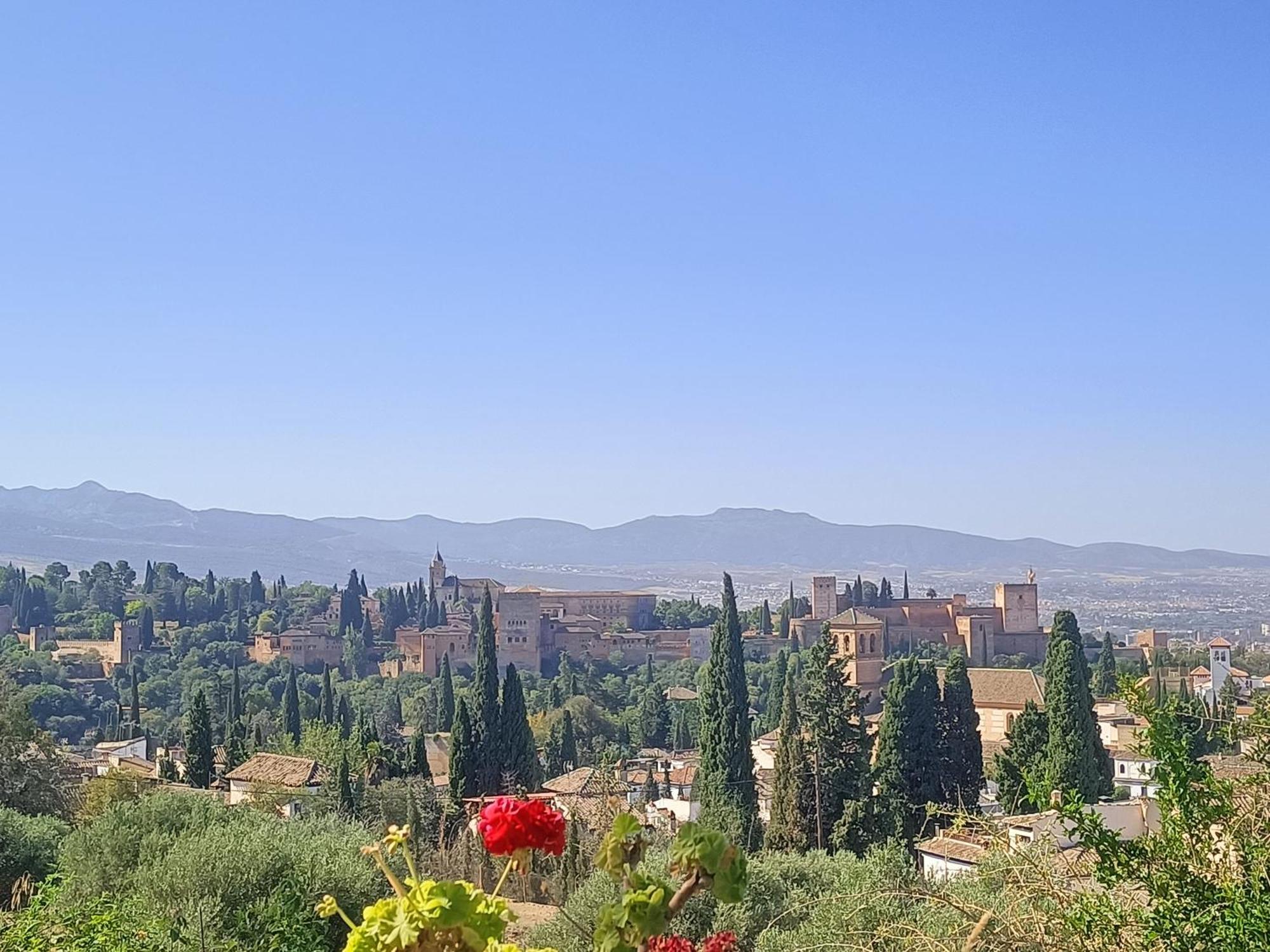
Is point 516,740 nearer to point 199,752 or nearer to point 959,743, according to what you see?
point 199,752

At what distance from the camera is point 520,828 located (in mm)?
2234

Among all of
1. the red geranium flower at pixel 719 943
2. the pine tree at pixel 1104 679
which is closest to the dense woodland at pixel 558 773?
the pine tree at pixel 1104 679

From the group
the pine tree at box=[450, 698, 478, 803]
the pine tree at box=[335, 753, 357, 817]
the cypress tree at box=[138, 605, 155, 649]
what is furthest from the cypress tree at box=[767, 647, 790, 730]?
the cypress tree at box=[138, 605, 155, 649]

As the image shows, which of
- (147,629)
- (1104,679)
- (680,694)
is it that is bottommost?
(680,694)

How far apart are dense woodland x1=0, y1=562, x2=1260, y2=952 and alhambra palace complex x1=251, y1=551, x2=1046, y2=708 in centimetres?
1421

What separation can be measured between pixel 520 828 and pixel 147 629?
6714 cm

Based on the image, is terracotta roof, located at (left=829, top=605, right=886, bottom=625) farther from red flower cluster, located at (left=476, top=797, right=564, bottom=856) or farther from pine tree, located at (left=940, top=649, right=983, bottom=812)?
red flower cluster, located at (left=476, top=797, right=564, bottom=856)

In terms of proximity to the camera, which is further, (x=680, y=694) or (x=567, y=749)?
(x=680, y=694)

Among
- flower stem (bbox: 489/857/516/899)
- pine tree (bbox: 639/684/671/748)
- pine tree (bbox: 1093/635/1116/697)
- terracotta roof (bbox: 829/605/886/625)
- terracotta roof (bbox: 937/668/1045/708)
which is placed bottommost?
pine tree (bbox: 639/684/671/748)

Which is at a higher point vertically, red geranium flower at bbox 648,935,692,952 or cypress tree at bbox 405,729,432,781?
red geranium flower at bbox 648,935,692,952

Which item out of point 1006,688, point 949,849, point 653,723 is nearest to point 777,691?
point 653,723

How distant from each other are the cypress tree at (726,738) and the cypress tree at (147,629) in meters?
49.8

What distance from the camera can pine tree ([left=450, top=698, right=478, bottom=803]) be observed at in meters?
21.1

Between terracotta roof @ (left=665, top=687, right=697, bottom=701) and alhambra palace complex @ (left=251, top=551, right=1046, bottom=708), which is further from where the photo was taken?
alhambra palace complex @ (left=251, top=551, right=1046, bottom=708)
